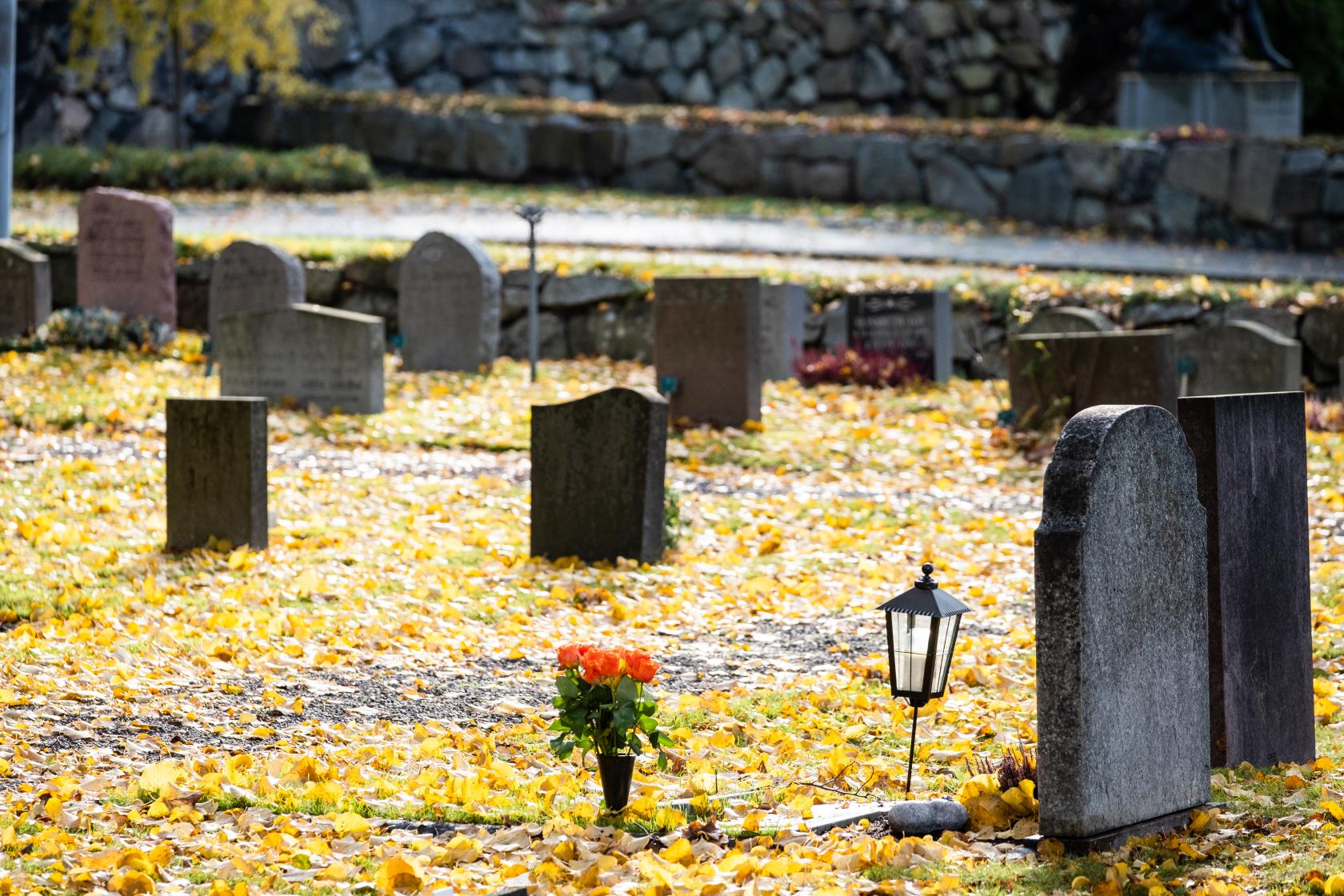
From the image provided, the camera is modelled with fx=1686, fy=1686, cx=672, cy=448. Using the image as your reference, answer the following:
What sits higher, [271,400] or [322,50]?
[322,50]

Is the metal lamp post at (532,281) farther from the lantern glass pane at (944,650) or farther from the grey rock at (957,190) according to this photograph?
the grey rock at (957,190)

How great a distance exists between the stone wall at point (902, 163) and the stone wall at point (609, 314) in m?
6.91

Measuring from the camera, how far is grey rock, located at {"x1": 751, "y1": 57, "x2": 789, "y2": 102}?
32.0 metres

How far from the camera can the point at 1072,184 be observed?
23.3 meters

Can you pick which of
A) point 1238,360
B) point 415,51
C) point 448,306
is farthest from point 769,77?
point 1238,360

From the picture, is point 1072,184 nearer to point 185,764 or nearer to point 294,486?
point 294,486

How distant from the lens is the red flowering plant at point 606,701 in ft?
17.2

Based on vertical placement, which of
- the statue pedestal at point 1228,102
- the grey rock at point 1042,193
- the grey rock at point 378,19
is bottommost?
the grey rock at point 1042,193

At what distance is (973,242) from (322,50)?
561 inches

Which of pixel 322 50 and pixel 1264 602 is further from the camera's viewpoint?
pixel 322 50

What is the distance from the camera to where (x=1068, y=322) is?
1472 centimetres

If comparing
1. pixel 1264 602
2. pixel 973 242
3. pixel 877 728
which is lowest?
pixel 877 728

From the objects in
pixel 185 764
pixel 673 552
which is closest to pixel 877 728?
pixel 185 764

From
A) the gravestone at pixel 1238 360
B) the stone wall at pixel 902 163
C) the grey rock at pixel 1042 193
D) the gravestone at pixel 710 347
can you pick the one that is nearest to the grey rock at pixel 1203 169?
the stone wall at pixel 902 163
